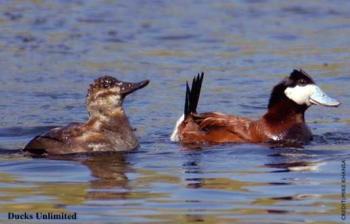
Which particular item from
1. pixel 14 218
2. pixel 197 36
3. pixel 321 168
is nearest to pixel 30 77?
pixel 197 36

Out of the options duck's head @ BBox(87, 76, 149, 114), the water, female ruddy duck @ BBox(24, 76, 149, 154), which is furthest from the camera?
duck's head @ BBox(87, 76, 149, 114)

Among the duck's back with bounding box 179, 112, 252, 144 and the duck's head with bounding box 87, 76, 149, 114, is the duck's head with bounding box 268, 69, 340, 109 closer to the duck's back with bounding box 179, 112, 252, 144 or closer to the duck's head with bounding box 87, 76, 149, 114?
the duck's back with bounding box 179, 112, 252, 144

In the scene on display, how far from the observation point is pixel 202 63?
17.7 meters

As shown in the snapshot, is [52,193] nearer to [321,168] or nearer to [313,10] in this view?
[321,168]

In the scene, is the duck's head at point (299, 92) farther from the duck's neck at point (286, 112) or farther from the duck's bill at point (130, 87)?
the duck's bill at point (130, 87)

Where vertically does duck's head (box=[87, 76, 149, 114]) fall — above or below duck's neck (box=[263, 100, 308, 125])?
above

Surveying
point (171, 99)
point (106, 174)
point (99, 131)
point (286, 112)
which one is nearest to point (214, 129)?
point (286, 112)

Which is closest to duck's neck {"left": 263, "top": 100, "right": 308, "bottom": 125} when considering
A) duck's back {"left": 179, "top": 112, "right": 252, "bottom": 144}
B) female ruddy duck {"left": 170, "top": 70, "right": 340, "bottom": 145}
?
female ruddy duck {"left": 170, "top": 70, "right": 340, "bottom": 145}

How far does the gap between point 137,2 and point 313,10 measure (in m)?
3.18

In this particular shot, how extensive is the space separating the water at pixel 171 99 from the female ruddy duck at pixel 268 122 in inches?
10.3

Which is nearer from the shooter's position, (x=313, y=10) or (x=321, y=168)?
(x=321, y=168)

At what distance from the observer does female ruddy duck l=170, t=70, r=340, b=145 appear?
41.9ft

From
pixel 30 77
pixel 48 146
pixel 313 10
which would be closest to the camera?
pixel 48 146

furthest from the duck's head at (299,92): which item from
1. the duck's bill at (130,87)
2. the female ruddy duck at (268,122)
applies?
the duck's bill at (130,87)
